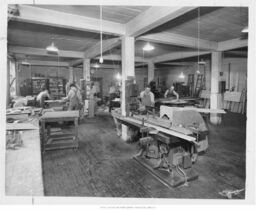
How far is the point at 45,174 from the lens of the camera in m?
3.04

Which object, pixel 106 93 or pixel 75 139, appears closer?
pixel 75 139

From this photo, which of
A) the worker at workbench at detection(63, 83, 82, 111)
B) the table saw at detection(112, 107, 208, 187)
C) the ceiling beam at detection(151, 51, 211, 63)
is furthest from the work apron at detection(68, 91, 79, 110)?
the ceiling beam at detection(151, 51, 211, 63)

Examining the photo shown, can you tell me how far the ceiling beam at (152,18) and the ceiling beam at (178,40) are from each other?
1.88ft

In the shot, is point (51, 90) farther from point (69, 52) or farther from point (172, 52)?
point (172, 52)

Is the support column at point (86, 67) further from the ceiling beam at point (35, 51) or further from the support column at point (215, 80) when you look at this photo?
the support column at point (215, 80)

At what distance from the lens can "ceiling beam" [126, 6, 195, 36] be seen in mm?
2895

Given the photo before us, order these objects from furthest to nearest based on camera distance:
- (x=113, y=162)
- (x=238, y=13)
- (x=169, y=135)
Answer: (x=238, y=13) → (x=113, y=162) → (x=169, y=135)

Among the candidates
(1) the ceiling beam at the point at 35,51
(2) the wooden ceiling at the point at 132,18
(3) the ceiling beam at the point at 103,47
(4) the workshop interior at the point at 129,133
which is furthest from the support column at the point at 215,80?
(1) the ceiling beam at the point at 35,51

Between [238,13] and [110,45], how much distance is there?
3.35m

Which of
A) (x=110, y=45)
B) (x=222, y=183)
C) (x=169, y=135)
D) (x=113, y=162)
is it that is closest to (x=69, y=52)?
(x=110, y=45)

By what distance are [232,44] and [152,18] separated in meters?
4.07

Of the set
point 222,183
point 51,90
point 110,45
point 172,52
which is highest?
point 172,52

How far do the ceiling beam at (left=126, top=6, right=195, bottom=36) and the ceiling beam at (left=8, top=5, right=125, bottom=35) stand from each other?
1.47 feet

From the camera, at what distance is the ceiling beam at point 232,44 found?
5.77 meters
